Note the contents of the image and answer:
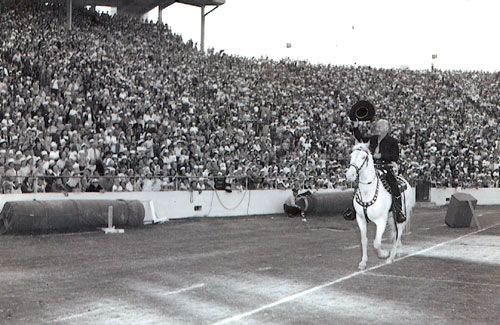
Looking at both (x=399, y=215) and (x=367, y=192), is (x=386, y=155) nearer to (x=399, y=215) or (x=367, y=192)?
(x=367, y=192)

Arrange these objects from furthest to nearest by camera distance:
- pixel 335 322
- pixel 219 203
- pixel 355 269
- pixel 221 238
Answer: pixel 219 203
pixel 221 238
pixel 355 269
pixel 335 322

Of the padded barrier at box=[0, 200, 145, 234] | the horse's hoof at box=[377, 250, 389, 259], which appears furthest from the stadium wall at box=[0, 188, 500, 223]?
the horse's hoof at box=[377, 250, 389, 259]

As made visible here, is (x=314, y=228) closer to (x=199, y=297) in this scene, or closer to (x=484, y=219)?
(x=484, y=219)

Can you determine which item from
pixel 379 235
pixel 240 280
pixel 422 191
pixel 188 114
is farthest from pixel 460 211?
pixel 422 191

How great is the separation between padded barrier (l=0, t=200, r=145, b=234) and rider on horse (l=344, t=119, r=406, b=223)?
364 inches

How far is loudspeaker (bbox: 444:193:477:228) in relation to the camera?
72.3 feet

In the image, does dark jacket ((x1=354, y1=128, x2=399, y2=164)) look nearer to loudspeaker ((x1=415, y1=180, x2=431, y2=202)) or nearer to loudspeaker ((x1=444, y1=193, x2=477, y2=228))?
loudspeaker ((x1=444, y1=193, x2=477, y2=228))

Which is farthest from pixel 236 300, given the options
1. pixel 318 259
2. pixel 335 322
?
pixel 318 259

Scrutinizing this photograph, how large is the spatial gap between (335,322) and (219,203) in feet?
59.0

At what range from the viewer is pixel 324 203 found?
27484 millimetres

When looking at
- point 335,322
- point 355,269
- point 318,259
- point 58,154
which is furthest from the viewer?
point 58,154

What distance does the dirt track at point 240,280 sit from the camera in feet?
27.4

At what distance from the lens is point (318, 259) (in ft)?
45.0

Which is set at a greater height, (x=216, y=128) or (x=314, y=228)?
(x=216, y=128)
